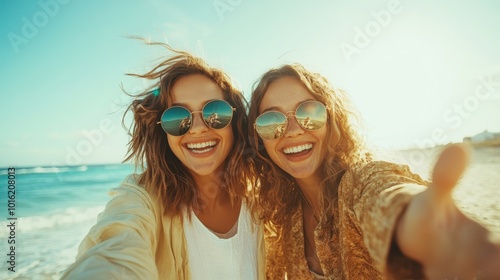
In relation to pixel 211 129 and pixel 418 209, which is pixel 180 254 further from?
pixel 418 209

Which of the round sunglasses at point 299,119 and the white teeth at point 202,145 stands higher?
the round sunglasses at point 299,119

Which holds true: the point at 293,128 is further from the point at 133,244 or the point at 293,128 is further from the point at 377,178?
the point at 133,244

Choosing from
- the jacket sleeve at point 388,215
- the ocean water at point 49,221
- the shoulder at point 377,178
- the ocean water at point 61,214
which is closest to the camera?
the jacket sleeve at point 388,215

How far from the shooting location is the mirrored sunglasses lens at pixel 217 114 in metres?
2.76

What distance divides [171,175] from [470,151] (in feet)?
8.29

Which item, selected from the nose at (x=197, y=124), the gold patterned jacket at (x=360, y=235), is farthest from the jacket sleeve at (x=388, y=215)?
the nose at (x=197, y=124)

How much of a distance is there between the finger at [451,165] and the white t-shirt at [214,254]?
2.17m

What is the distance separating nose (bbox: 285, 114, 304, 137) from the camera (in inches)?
105

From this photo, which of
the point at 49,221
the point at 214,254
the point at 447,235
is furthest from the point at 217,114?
the point at 49,221

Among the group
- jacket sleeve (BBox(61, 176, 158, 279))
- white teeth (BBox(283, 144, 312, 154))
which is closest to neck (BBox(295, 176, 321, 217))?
white teeth (BBox(283, 144, 312, 154))

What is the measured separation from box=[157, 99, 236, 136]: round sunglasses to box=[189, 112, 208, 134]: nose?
20 millimetres

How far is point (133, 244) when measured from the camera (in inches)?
69.4

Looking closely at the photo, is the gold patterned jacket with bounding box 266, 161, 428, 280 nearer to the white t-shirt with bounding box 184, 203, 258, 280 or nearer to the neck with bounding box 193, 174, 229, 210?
the white t-shirt with bounding box 184, 203, 258, 280

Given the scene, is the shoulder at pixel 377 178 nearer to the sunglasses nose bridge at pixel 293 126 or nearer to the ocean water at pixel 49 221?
the sunglasses nose bridge at pixel 293 126
